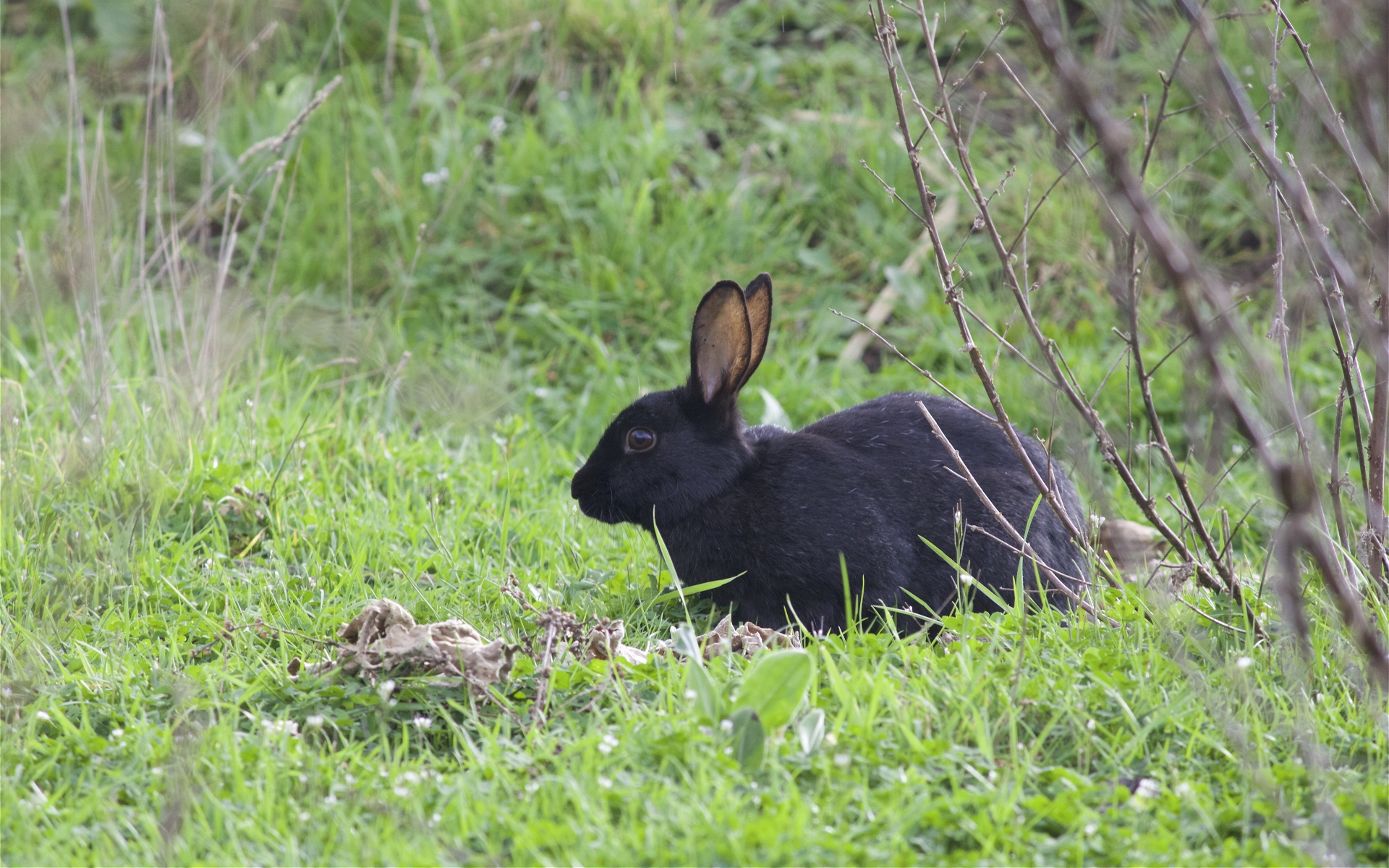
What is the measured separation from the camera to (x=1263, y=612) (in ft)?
9.84

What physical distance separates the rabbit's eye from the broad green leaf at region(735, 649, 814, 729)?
1375mm

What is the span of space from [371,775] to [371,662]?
0.44 metres

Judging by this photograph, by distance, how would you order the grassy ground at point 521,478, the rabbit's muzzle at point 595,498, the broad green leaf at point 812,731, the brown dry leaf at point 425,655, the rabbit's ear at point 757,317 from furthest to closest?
the rabbit's muzzle at point 595,498, the rabbit's ear at point 757,317, the brown dry leaf at point 425,655, the broad green leaf at point 812,731, the grassy ground at point 521,478

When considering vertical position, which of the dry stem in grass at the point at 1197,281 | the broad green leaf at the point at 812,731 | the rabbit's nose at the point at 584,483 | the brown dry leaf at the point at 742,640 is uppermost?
the dry stem in grass at the point at 1197,281

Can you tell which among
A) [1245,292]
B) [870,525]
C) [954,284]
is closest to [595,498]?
[870,525]

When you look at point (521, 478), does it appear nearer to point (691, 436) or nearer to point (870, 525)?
point (691, 436)

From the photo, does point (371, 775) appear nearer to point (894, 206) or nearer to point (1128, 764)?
point (1128, 764)

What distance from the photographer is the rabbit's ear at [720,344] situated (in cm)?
356

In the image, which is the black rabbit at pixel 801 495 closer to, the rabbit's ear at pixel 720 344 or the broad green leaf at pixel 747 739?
the rabbit's ear at pixel 720 344

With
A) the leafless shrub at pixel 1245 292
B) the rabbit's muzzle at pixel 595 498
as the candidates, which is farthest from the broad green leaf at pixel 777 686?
the rabbit's muzzle at pixel 595 498

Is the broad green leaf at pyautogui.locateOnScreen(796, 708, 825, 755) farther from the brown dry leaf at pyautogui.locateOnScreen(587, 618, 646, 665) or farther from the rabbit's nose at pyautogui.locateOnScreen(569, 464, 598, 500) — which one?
the rabbit's nose at pyautogui.locateOnScreen(569, 464, 598, 500)

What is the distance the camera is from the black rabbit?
11.4 ft

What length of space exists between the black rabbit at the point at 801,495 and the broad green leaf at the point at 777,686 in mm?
904

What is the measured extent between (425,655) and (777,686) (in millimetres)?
839
